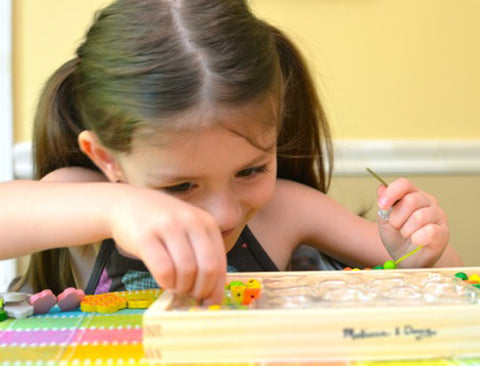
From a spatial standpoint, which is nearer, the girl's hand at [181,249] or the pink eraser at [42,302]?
the girl's hand at [181,249]

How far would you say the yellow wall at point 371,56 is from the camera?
1.37 m

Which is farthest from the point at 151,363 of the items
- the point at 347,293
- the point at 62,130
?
the point at 62,130

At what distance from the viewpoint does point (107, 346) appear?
48 centimetres

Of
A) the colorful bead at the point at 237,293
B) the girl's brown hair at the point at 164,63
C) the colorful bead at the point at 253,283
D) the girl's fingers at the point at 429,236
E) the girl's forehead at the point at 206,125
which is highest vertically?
the girl's brown hair at the point at 164,63

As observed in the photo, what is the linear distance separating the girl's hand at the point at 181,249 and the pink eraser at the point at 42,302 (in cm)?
15

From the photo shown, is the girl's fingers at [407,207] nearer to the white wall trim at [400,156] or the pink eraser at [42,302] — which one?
the pink eraser at [42,302]

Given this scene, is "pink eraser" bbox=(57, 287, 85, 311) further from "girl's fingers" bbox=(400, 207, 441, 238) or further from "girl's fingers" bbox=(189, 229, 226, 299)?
"girl's fingers" bbox=(400, 207, 441, 238)

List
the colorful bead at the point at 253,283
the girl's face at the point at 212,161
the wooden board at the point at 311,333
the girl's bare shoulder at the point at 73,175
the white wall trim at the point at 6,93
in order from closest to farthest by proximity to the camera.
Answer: the wooden board at the point at 311,333, the colorful bead at the point at 253,283, the girl's face at the point at 212,161, the girl's bare shoulder at the point at 73,175, the white wall trim at the point at 6,93

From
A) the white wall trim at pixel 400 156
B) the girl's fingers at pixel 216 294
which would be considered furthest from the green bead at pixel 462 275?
the white wall trim at pixel 400 156

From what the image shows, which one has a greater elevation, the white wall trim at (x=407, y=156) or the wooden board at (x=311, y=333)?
the wooden board at (x=311, y=333)

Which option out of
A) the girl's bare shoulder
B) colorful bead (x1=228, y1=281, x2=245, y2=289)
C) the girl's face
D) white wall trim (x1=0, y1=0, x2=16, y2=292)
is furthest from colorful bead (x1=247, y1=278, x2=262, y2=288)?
white wall trim (x1=0, y1=0, x2=16, y2=292)

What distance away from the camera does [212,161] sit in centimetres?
68

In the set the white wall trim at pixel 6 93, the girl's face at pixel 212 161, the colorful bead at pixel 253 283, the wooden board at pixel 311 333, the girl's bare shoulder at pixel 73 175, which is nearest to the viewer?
the wooden board at pixel 311 333

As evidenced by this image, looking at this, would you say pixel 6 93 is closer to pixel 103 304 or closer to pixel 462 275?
pixel 103 304
